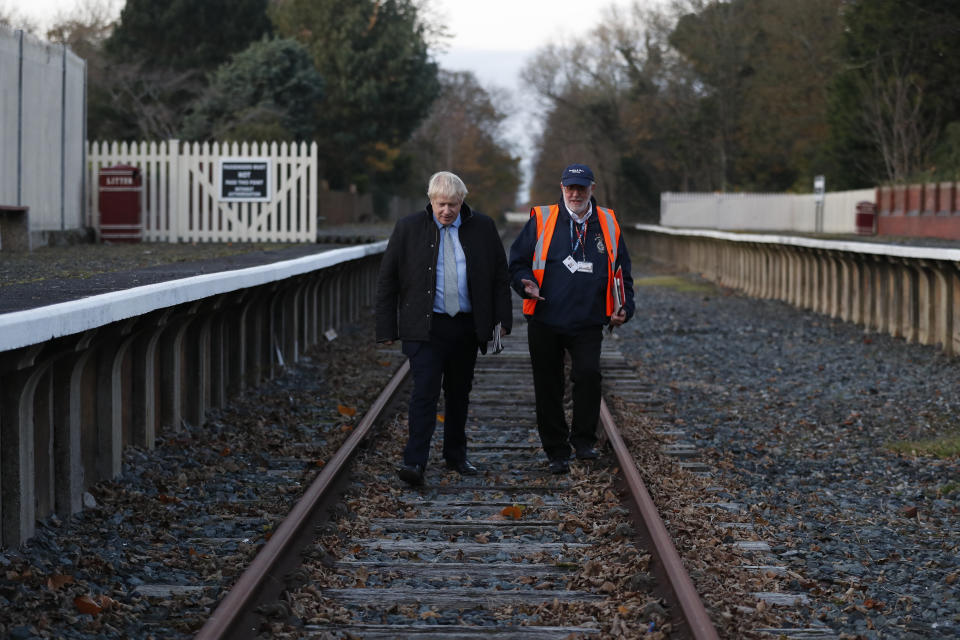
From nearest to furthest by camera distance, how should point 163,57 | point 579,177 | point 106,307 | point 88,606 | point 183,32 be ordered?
point 88,606 → point 106,307 → point 579,177 → point 163,57 → point 183,32

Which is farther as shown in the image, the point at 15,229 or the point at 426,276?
the point at 15,229

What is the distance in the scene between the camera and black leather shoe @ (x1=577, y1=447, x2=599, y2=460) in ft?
27.8

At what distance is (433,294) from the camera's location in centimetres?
774

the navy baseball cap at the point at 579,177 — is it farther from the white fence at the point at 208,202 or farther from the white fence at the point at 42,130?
the white fence at the point at 208,202

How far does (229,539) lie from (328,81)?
5364cm

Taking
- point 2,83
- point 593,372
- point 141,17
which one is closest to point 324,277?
point 2,83

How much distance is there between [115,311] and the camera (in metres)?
6.66

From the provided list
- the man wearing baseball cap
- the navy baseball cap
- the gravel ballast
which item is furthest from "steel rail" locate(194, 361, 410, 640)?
the navy baseball cap

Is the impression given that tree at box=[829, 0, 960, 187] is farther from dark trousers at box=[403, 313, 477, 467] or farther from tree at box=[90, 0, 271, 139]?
dark trousers at box=[403, 313, 477, 467]

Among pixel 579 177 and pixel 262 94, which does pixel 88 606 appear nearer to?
pixel 579 177

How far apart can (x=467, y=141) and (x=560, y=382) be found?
8518 cm

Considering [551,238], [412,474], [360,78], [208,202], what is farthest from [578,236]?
[360,78]

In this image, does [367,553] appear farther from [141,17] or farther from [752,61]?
[752,61]

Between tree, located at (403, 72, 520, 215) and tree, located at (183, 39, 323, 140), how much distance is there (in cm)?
3157
